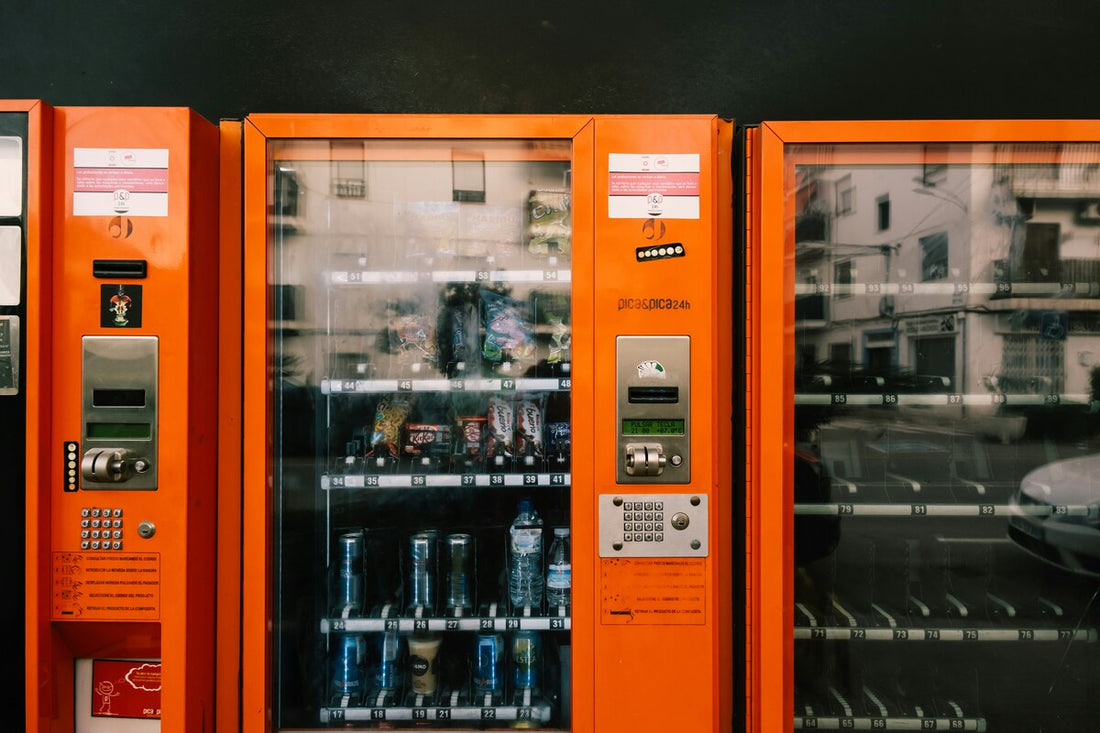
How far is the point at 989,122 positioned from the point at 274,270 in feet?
6.73

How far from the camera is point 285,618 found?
1.96 meters

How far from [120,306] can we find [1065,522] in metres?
2.93

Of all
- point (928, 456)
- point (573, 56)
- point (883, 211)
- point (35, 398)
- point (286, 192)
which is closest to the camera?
point (35, 398)

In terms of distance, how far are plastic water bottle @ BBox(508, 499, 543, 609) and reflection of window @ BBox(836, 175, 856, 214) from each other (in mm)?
1382

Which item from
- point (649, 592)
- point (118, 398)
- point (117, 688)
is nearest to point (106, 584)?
point (117, 688)

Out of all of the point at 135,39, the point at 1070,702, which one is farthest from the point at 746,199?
the point at 135,39

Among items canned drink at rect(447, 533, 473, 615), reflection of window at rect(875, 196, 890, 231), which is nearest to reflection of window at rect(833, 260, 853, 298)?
reflection of window at rect(875, 196, 890, 231)

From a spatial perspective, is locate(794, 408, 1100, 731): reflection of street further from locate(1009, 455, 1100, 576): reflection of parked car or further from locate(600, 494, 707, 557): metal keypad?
locate(600, 494, 707, 557): metal keypad

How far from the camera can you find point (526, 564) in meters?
2.09

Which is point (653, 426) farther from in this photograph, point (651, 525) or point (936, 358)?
point (936, 358)

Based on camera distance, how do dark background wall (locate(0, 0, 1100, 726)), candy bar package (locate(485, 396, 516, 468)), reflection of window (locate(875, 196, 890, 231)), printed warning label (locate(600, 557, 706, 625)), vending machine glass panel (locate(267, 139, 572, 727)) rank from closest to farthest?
printed warning label (locate(600, 557, 706, 625)) < vending machine glass panel (locate(267, 139, 572, 727)) < reflection of window (locate(875, 196, 890, 231)) < candy bar package (locate(485, 396, 516, 468)) < dark background wall (locate(0, 0, 1100, 726))

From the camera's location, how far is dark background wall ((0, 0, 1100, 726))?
2379 mm

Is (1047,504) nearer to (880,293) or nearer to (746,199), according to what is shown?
(880,293)

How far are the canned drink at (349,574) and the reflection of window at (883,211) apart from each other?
76.9 inches
